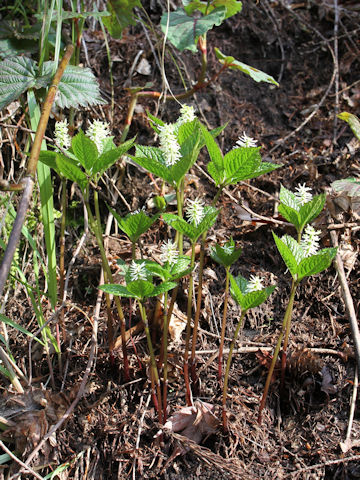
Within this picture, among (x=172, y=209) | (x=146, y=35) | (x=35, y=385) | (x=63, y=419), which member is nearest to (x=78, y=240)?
(x=172, y=209)

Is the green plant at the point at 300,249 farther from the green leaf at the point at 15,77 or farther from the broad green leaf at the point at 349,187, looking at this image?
the green leaf at the point at 15,77

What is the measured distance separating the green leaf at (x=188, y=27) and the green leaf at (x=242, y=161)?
913 millimetres

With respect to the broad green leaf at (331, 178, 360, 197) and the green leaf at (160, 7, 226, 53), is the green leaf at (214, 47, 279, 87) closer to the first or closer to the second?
the green leaf at (160, 7, 226, 53)

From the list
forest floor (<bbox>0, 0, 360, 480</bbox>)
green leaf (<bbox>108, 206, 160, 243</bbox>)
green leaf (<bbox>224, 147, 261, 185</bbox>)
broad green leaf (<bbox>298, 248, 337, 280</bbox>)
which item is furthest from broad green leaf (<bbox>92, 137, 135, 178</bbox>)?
forest floor (<bbox>0, 0, 360, 480</bbox>)

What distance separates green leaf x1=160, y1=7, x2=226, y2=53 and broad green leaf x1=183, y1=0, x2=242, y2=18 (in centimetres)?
5

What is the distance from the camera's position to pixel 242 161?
1.29 m

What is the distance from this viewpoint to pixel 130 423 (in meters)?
1.55

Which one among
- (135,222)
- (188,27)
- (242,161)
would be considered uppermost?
(188,27)

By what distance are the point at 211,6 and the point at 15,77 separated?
105 centimetres

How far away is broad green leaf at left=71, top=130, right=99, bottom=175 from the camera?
4.00 ft

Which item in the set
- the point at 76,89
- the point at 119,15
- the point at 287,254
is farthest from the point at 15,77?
the point at 287,254

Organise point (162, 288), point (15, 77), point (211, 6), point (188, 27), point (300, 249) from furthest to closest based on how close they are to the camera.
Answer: point (211, 6), point (188, 27), point (15, 77), point (300, 249), point (162, 288)

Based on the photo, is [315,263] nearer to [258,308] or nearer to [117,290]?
[117,290]

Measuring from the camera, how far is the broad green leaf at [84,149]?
1.22m
